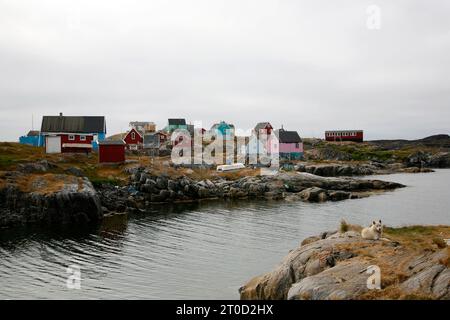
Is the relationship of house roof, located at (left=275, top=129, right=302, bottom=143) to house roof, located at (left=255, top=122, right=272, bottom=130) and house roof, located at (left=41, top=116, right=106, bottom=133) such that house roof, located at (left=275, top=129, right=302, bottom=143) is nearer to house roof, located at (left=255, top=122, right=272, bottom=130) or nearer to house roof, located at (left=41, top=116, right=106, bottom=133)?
house roof, located at (left=255, top=122, right=272, bottom=130)

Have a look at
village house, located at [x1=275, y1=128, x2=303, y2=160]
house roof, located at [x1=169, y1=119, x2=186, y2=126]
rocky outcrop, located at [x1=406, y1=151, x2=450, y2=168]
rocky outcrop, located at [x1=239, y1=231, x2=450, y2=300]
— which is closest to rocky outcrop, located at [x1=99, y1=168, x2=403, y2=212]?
village house, located at [x1=275, y1=128, x2=303, y2=160]

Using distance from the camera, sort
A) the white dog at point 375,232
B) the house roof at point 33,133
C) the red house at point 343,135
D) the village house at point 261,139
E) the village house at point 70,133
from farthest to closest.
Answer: the red house at point 343,135
the house roof at point 33,133
the village house at point 261,139
the village house at point 70,133
the white dog at point 375,232

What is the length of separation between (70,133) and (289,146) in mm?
73064

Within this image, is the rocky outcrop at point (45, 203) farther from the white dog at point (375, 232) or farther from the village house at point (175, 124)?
the village house at point (175, 124)

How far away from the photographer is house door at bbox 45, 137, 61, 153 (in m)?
94.0

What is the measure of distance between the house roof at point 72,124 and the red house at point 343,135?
4728 inches

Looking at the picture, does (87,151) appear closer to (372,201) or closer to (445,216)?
(372,201)

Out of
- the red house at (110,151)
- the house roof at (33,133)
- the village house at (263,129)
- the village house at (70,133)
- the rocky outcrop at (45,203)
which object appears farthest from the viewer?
the village house at (263,129)

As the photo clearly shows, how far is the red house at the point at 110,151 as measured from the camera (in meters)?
87.9

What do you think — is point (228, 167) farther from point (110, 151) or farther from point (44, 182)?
point (44, 182)

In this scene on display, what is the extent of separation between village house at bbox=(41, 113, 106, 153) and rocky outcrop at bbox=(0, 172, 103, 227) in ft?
109

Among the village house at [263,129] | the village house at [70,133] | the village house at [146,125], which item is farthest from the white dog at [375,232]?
the village house at [146,125]
